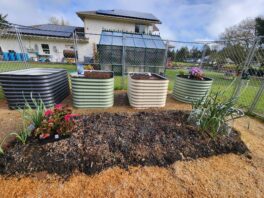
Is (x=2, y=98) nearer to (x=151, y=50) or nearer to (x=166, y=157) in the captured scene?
(x=166, y=157)

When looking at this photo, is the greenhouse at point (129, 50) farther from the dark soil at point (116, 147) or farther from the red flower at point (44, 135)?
the red flower at point (44, 135)

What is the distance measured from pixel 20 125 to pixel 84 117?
3.39 feet

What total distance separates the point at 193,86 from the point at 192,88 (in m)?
0.06

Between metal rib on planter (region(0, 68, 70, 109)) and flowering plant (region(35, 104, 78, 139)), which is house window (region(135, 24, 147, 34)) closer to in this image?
metal rib on planter (region(0, 68, 70, 109))

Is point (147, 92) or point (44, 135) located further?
point (147, 92)

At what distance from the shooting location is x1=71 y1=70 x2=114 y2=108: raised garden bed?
272cm

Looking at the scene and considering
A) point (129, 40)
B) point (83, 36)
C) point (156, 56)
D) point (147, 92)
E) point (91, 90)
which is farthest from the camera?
point (83, 36)

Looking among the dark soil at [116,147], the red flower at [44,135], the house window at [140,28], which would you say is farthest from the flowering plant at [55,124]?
the house window at [140,28]

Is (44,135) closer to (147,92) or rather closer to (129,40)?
(147,92)

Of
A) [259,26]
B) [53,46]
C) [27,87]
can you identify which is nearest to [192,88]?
[27,87]

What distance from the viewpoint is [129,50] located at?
7.48 metres

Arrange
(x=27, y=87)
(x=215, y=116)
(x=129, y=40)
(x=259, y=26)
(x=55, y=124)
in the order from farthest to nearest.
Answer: (x=259, y=26), (x=129, y=40), (x=27, y=87), (x=215, y=116), (x=55, y=124)

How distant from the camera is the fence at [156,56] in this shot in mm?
3527

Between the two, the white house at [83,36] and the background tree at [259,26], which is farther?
the background tree at [259,26]
